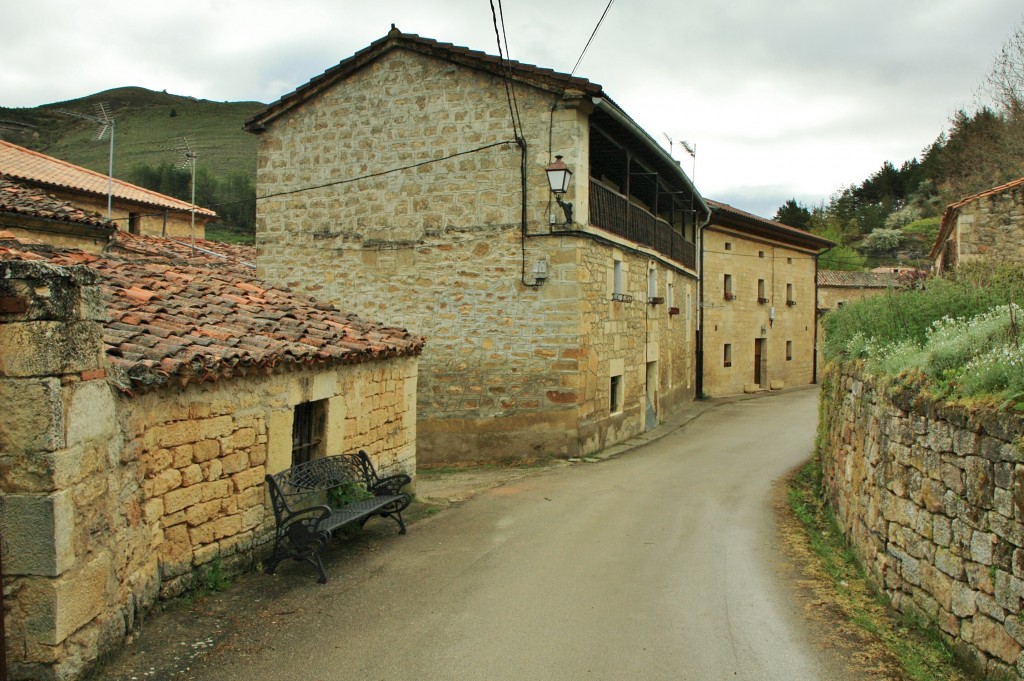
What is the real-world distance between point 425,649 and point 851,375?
558 centimetres

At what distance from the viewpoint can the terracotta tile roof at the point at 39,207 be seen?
12.6 metres

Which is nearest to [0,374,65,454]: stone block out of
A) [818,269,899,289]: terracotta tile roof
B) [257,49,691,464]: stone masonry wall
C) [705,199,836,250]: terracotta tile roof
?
[257,49,691,464]: stone masonry wall

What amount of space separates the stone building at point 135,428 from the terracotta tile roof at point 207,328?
25 millimetres

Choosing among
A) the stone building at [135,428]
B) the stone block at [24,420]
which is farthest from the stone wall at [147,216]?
the stone block at [24,420]

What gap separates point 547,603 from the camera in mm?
5699

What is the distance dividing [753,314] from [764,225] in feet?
10.7

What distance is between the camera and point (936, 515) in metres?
4.98

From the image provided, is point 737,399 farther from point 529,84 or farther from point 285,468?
point 285,468

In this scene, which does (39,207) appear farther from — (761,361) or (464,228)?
(761,361)

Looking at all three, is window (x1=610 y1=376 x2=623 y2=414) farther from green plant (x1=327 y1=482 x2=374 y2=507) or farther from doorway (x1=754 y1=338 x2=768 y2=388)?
doorway (x1=754 y1=338 x2=768 y2=388)

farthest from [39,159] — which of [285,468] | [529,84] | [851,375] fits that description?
[851,375]

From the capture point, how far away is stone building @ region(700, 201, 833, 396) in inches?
973

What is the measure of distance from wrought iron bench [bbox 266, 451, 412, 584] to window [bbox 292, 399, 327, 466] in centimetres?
32

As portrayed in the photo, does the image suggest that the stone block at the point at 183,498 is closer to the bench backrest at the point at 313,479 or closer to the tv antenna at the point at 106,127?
the bench backrest at the point at 313,479
